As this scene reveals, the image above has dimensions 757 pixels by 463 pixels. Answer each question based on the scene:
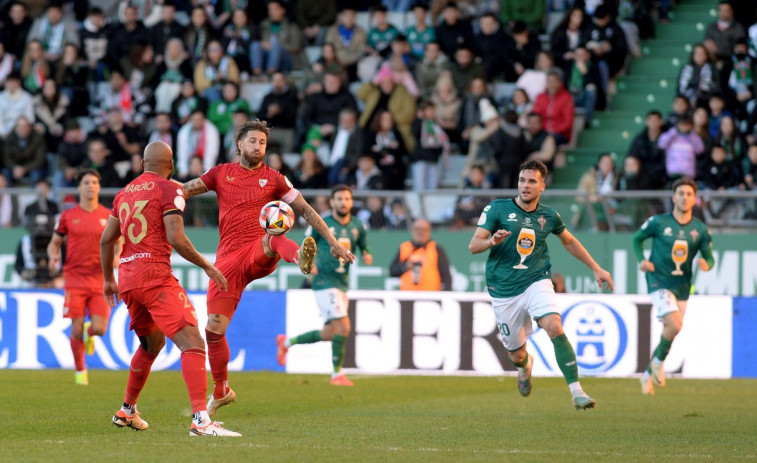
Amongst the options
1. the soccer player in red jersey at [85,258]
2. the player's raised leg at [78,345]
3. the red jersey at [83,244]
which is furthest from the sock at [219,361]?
the player's raised leg at [78,345]

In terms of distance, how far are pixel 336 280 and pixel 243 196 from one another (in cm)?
441

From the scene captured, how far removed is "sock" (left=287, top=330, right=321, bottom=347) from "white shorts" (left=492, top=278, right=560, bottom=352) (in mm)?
3626

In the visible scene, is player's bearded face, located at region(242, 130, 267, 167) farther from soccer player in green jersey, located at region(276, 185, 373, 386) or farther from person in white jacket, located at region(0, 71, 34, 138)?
person in white jacket, located at region(0, 71, 34, 138)

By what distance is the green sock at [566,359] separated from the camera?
397 inches

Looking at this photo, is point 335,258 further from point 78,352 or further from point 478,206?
point 478,206

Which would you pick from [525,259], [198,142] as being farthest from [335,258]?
[198,142]

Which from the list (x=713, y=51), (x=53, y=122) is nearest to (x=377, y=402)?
(x=713, y=51)

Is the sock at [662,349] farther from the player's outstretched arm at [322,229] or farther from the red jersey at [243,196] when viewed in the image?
the red jersey at [243,196]

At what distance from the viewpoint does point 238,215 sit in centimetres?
954

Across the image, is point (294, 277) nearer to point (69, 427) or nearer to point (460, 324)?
point (460, 324)

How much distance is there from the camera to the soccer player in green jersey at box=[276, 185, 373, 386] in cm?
1379

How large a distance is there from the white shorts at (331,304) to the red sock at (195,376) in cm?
540

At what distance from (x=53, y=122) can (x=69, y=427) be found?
13.5 m

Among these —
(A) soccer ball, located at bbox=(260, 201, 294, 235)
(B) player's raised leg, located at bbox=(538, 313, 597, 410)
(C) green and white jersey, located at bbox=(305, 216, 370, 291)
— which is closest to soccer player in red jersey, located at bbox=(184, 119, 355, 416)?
(A) soccer ball, located at bbox=(260, 201, 294, 235)
